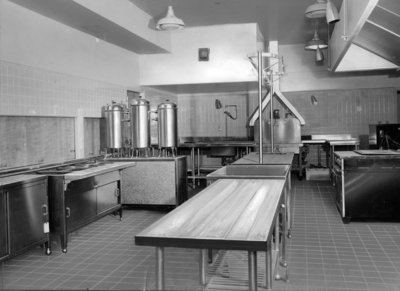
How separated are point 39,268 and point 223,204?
2.06 m

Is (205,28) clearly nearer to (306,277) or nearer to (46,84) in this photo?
(46,84)

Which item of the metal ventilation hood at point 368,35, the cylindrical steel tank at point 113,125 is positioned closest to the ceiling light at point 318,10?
the metal ventilation hood at point 368,35

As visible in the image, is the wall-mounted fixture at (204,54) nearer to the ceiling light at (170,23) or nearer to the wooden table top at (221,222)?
the ceiling light at (170,23)

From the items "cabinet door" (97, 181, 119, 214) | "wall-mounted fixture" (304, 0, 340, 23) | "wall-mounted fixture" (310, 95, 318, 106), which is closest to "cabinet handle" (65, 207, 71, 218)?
"cabinet door" (97, 181, 119, 214)

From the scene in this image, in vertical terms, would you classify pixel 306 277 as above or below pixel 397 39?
below

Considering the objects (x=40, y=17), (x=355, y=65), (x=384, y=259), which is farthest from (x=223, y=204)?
(x=355, y=65)

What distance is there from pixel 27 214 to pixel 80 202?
2.28 ft

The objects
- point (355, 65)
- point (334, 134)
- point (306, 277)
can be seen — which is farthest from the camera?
point (334, 134)

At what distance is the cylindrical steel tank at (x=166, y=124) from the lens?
5844 mm

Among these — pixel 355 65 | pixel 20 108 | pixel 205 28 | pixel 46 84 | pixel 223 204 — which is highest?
pixel 205 28

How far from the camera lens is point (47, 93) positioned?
470 centimetres

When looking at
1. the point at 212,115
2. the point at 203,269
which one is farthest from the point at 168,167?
the point at 212,115

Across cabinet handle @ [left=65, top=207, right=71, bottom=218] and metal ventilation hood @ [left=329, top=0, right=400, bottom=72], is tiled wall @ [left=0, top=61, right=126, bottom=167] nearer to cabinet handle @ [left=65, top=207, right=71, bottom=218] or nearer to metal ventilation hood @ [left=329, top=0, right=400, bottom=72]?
cabinet handle @ [left=65, top=207, right=71, bottom=218]

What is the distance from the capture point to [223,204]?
2.23 m
